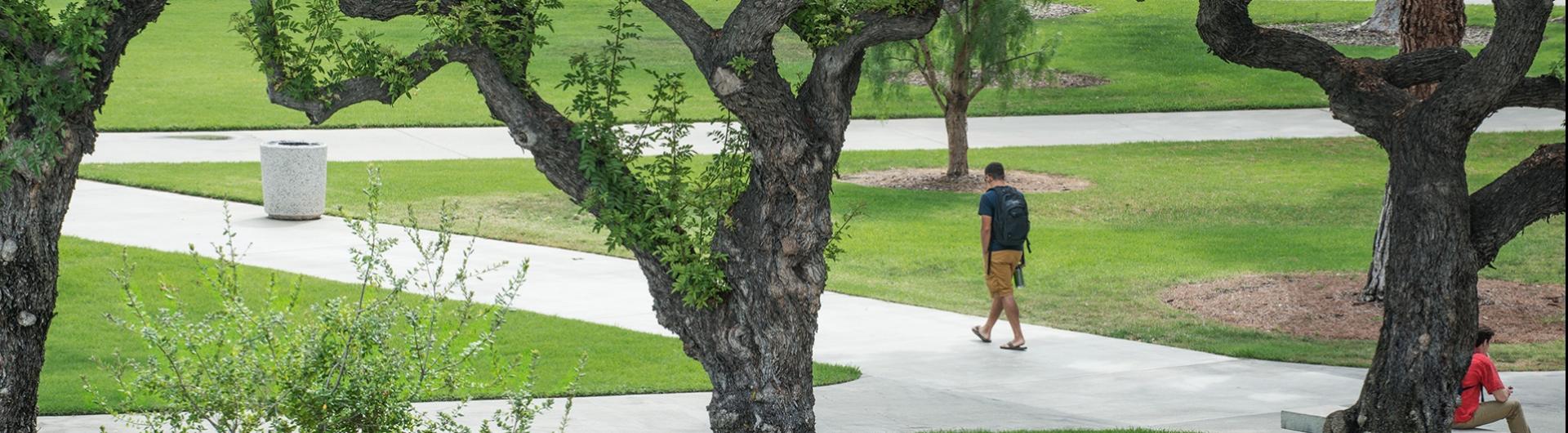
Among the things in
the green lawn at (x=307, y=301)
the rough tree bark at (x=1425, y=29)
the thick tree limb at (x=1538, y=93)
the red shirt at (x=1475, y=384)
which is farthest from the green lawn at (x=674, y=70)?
the thick tree limb at (x=1538, y=93)

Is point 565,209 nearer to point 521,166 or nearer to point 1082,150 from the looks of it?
point 521,166

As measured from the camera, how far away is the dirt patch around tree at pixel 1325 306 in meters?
13.2

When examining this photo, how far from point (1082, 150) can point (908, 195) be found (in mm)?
4672

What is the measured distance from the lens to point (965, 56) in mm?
20078

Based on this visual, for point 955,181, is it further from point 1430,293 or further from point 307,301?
point 1430,293

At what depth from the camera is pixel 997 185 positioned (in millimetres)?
12547

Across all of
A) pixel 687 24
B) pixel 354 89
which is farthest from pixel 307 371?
pixel 687 24

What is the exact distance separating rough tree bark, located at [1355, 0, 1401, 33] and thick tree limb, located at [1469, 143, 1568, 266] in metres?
26.5

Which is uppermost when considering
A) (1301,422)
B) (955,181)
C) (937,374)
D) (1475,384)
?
(955,181)

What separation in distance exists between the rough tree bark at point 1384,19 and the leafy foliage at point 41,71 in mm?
30374

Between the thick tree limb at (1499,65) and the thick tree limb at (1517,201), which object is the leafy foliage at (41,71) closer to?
the thick tree limb at (1499,65)

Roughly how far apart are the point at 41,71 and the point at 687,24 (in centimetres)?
273

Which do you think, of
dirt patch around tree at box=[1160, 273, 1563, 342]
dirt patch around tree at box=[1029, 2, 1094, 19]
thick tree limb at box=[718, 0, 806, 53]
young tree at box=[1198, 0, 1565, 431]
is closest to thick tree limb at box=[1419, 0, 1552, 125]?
young tree at box=[1198, 0, 1565, 431]

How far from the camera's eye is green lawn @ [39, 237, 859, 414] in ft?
35.1
